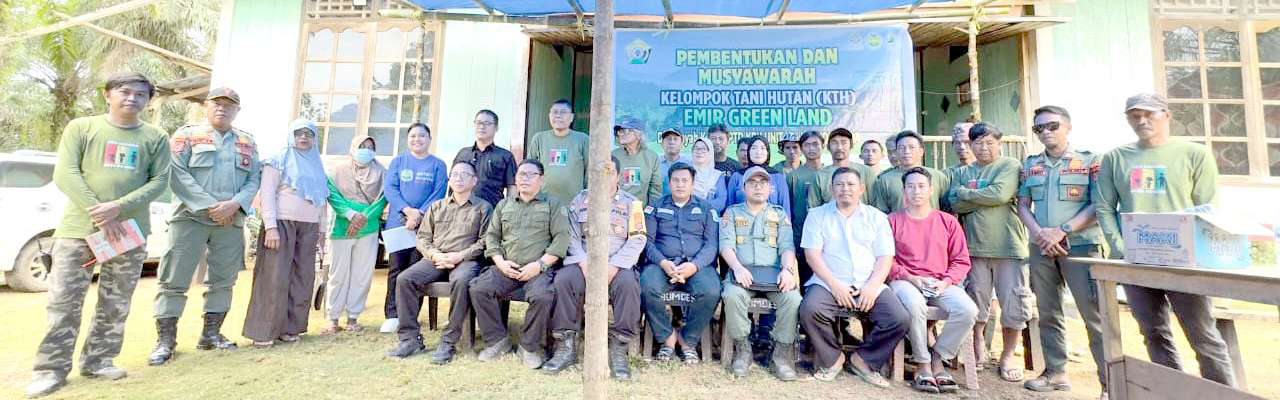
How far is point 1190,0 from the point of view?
6355 millimetres

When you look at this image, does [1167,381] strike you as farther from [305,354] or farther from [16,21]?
[16,21]

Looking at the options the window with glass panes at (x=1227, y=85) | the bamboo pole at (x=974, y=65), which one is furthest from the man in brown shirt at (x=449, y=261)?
Result: the window with glass panes at (x=1227, y=85)

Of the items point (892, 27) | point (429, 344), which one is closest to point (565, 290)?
point (429, 344)

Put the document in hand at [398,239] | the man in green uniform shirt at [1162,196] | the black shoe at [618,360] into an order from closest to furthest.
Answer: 1. the man in green uniform shirt at [1162,196]
2. the black shoe at [618,360]
3. the document in hand at [398,239]

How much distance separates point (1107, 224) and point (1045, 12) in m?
4.64

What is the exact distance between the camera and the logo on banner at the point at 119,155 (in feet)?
9.87

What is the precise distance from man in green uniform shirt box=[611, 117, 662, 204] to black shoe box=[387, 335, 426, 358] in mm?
1816

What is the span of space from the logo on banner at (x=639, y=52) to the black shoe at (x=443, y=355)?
4.01m

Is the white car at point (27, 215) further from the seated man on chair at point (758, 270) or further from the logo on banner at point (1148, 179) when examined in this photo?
the logo on banner at point (1148, 179)

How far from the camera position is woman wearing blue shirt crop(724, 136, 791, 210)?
4156 millimetres

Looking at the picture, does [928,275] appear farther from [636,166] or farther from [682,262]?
[636,166]

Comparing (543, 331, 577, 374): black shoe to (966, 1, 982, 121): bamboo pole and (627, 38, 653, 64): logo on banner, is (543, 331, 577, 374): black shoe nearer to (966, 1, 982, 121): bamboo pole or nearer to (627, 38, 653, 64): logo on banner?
(627, 38, 653, 64): logo on banner

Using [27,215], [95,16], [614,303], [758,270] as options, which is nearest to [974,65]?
[758,270]

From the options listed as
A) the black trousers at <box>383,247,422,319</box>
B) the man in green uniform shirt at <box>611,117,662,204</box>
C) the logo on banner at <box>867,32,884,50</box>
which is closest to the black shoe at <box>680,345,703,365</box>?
the man in green uniform shirt at <box>611,117,662,204</box>
